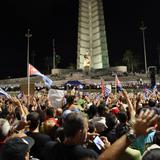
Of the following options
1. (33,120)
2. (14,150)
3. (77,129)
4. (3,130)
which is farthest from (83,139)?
(33,120)

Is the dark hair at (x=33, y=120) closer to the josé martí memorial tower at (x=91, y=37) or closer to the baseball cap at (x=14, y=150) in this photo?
the baseball cap at (x=14, y=150)

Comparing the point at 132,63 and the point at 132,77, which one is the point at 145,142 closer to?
the point at 132,77

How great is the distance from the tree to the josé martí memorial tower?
14419 millimetres

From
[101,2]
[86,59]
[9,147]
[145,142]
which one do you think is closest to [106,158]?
[9,147]

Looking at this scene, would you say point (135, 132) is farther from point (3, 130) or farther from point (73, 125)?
point (3, 130)

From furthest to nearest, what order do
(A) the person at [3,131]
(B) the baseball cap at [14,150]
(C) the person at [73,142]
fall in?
(A) the person at [3,131] < (C) the person at [73,142] < (B) the baseball cap at [14,150]

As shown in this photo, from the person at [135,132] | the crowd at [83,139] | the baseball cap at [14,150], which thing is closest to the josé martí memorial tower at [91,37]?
the crowd at [83,139]

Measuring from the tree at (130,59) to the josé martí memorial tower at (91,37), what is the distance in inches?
568

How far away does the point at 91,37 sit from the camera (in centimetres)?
8838

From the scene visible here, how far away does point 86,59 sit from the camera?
8538 centimetres

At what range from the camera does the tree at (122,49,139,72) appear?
100256 millimetres

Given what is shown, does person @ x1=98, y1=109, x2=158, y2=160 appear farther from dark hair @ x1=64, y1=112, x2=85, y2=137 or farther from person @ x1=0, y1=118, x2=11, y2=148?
person @ x1=0, y1=118, x2=11, y2=148

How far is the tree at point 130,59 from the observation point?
329 ft

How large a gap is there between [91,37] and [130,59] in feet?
→ 56.8
